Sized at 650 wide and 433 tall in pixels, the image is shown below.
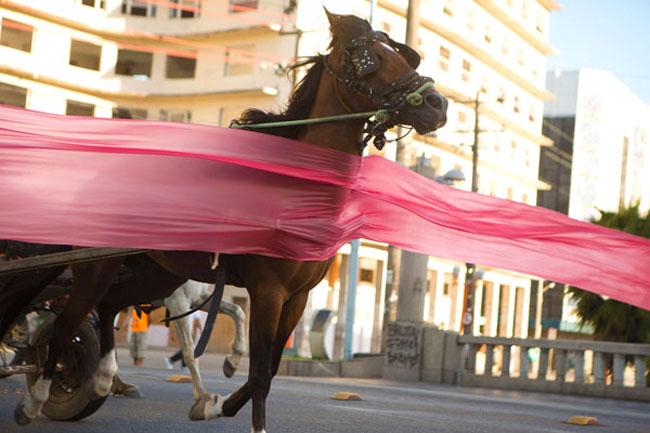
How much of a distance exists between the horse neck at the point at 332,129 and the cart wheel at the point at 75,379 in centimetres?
290

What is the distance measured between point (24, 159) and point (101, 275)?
145 centimetres

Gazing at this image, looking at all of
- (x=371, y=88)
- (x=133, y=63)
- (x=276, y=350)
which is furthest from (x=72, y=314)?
(x=133, y=63)

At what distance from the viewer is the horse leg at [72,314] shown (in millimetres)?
7309

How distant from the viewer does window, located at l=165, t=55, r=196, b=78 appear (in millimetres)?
52125

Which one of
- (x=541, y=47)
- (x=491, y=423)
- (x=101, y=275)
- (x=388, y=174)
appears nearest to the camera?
(x=388, y=174)

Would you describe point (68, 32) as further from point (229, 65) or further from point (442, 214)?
point (442, 214)

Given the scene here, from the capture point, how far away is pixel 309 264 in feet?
20.8

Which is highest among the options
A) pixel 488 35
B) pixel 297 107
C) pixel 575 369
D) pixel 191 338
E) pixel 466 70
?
pixel 488 35

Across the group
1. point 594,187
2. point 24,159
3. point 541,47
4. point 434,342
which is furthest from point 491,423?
point 594,187

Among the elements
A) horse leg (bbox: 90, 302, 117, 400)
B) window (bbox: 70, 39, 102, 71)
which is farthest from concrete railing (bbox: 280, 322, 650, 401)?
window (bbox: 70, 39, 102, 71)

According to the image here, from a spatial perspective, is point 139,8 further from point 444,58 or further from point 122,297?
point 122,297

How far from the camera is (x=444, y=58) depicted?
193 feet

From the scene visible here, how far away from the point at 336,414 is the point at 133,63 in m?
44.7

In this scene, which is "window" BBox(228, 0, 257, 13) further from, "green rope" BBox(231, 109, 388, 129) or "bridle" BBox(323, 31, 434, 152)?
"bridle" BBox(323, 31, 434, 152)
